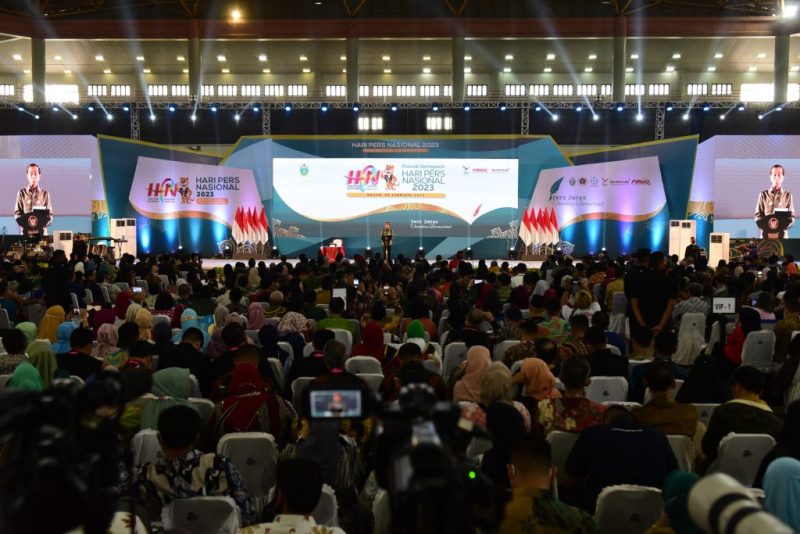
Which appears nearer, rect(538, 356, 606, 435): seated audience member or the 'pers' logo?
rect(538, 356, 606, 435): seated audience member

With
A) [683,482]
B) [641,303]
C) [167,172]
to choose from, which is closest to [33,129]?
[167,172]

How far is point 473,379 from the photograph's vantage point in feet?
16.7

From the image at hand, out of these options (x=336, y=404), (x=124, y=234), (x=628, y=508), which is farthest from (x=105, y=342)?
(x=124, y=234)

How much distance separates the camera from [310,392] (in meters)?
1.87

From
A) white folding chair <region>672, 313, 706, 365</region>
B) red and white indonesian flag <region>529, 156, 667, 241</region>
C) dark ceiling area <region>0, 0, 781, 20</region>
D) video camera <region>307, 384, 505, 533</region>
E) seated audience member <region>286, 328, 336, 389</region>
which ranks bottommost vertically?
white folding chair <region>672, 313, 706, 365</region>

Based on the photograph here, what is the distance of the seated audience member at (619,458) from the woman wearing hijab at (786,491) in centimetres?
75

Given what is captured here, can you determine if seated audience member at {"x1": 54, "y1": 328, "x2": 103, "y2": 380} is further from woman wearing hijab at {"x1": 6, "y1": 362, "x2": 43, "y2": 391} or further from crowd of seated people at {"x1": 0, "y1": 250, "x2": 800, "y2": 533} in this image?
woman wearing hijab at {"x1": 6, "y1": 362, "x2": 43, "y2": 391}

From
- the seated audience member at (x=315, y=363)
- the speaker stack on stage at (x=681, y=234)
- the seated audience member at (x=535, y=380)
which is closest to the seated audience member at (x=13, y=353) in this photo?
the seated audience member at (x=315, y=363)

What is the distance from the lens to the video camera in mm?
1268

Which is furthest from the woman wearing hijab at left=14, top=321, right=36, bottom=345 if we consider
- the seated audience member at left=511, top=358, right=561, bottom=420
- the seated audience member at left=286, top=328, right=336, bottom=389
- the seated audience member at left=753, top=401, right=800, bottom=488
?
the seated audience member at left=753, top=401, right=800, bottom=488

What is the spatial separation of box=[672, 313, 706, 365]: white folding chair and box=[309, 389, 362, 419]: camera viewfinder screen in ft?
25.4

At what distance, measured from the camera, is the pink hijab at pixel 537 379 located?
5.04 metres

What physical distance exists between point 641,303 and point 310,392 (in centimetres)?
637

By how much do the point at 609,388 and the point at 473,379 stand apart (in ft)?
3.80
